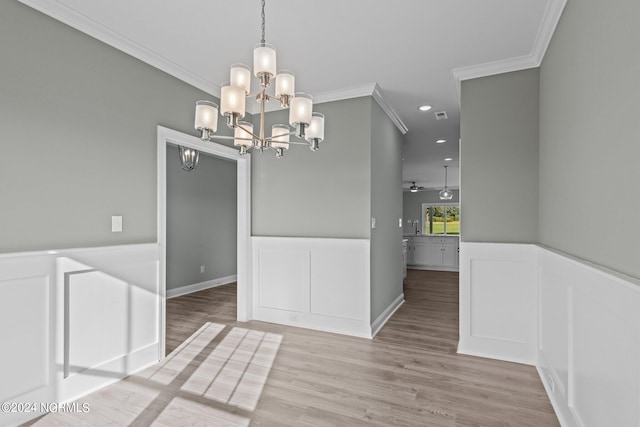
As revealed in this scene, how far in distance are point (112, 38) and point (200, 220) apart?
3.80 m

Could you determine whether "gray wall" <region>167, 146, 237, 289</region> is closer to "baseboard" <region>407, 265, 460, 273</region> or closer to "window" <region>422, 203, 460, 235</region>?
"baseboard" <region>407, 265, 460, 273</region>

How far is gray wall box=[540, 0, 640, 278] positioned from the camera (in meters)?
1.30

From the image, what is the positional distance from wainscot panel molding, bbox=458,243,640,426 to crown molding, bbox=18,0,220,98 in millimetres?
3178

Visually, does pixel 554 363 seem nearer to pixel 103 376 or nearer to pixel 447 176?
pixel 103 376

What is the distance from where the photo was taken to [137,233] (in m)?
2.84

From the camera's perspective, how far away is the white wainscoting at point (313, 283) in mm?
3693

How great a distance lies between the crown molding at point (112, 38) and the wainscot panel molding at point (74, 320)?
1600 millimetres

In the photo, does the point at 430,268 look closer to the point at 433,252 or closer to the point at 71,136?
the point at 433,252

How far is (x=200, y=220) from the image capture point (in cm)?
607

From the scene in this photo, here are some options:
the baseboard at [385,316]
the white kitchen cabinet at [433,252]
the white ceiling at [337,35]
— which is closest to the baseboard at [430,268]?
the white kitchen cabinet at [433,252]

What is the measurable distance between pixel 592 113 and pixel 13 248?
11.1 ft

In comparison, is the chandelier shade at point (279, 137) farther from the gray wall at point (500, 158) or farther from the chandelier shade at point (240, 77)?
the gray wall at point (500, 158)

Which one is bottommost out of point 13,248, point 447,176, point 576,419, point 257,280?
point 576,419

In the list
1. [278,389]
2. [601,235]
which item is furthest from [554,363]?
[278,389]
